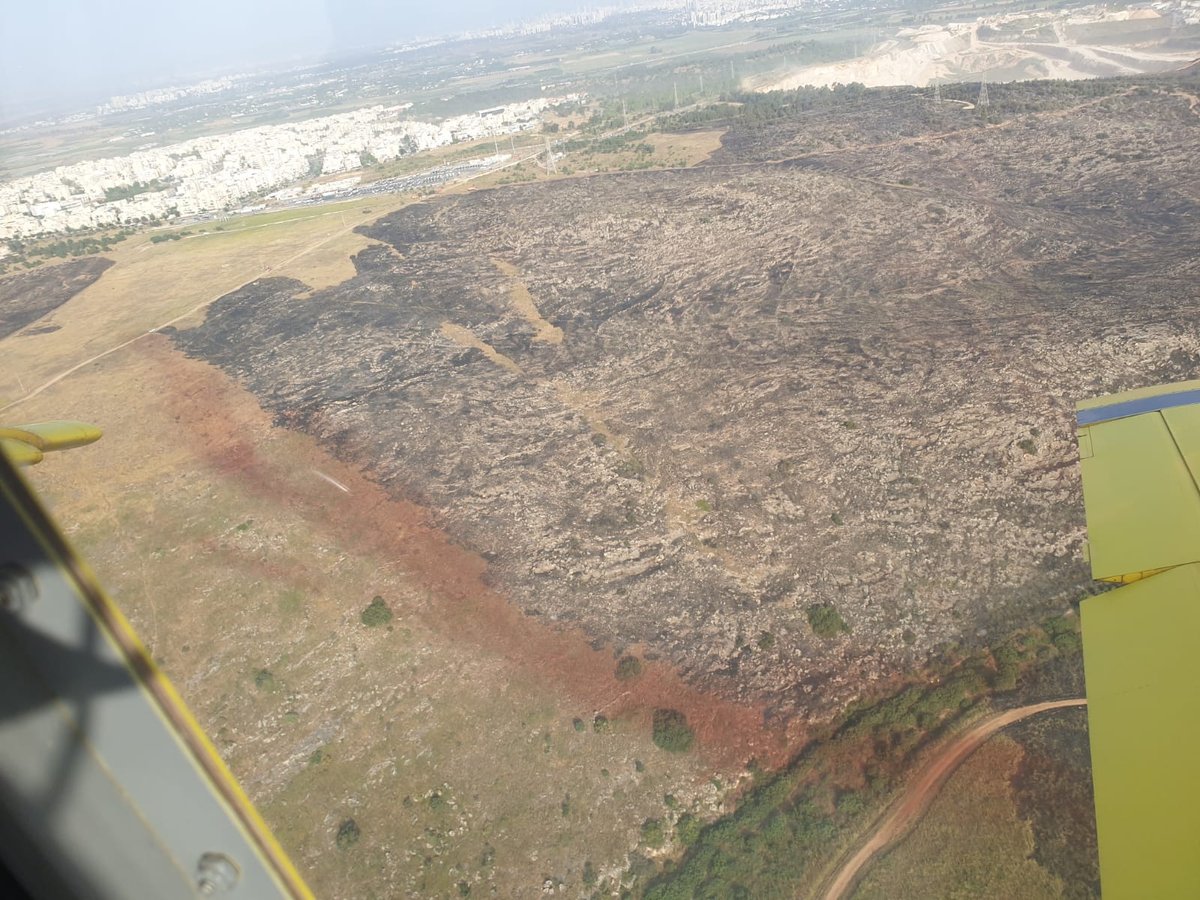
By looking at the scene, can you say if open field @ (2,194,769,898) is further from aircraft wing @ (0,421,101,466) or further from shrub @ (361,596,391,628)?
aircraft wing @ (0,421,101,466)

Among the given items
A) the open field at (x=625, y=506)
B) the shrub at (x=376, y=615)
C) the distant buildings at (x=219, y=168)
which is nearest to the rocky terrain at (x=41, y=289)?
the open field at (x=625, y=506)

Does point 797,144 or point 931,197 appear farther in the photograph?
point 797,144

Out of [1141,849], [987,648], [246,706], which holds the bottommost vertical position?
[987,648]

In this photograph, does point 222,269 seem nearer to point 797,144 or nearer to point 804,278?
point 804,278

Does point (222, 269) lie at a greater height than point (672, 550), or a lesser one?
greater

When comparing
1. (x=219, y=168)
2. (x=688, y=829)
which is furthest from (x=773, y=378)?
(x=219, y=168)

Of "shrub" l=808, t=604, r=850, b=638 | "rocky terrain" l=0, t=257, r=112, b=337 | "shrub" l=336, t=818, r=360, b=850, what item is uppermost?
"rocky terrain" l=0, t=257, r=112, b=337

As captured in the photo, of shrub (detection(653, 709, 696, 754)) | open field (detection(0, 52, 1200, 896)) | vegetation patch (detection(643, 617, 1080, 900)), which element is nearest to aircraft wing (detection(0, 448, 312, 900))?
open field (detection(0, 52, 1200, 896))

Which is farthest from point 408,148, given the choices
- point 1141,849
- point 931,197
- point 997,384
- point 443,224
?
point 1141,849
